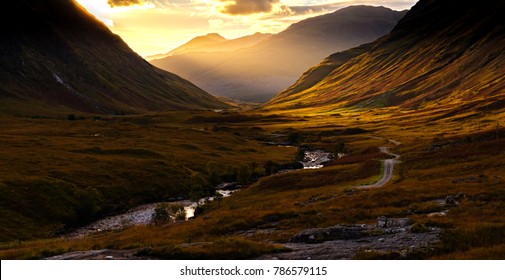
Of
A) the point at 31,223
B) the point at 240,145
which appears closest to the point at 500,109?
the point at 240,145

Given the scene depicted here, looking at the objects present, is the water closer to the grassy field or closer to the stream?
the grassy field

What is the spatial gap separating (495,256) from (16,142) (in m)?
149

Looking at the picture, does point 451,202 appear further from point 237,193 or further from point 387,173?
point 237,193

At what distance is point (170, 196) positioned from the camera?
341 ft

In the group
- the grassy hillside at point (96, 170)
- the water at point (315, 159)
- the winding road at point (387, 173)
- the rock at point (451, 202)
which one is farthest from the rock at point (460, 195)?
the water at point (315, 159)

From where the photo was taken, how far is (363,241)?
103ft

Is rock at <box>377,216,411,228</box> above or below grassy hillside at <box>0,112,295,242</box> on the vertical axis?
above

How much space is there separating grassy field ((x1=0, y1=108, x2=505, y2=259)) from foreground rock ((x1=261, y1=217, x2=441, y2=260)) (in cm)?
126

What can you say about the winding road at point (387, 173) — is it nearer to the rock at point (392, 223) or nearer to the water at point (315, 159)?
the water at point (315, 159)

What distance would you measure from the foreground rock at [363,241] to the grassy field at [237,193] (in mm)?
1263

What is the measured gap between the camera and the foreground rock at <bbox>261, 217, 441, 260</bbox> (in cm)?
2773

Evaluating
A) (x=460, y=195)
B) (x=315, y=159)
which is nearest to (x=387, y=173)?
(x=460, y=195)

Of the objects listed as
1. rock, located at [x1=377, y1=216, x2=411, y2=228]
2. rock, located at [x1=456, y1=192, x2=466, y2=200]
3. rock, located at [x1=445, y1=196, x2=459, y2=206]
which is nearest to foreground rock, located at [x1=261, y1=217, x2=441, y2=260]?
rock, located at [x1=377, y1=216, x2=411, y2=228]
